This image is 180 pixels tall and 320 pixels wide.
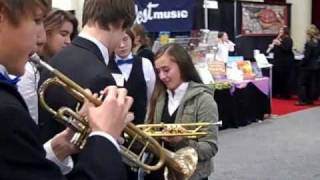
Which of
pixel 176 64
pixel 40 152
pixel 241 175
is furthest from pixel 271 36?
pixel 40 152

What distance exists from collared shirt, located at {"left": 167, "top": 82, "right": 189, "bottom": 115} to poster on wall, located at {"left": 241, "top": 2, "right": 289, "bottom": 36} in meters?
8.95

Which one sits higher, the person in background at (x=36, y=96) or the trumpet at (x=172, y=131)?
the person in background at (x=36, y=96)

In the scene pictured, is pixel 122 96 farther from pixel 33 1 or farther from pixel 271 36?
pixel 271 36

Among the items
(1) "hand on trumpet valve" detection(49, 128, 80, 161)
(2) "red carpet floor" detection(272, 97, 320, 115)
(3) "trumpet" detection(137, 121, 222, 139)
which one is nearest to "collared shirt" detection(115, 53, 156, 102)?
(3) "trumpet" detection(137, 121, 222, 139)

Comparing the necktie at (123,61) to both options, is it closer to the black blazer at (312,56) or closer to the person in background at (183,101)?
the person in background at (183,101)

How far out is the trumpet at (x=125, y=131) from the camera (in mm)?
1630

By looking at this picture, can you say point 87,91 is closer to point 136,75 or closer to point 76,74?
point 76,74

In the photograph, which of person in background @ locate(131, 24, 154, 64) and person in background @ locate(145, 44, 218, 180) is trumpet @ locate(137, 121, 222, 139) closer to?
person in background @ locate(145, 44, 218, 180)

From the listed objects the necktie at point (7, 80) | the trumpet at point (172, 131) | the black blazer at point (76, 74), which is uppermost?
Result: the necktie at point (7, 80)

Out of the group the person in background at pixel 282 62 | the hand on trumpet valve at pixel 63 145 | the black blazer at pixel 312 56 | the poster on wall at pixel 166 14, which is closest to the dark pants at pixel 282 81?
the person in background at pixel 282 62

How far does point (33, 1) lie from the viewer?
1256mm

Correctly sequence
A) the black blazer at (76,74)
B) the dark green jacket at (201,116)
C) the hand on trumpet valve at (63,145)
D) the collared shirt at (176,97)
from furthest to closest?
the collared shirt at (176,97)
the dark green jacket at (201,116)
the black blazer at (76,74)
the hand on trumpet valve at (63,145)

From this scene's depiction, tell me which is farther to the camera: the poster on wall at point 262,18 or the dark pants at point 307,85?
the poster on wall at point 262,18

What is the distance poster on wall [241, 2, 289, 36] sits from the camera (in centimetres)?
1215
